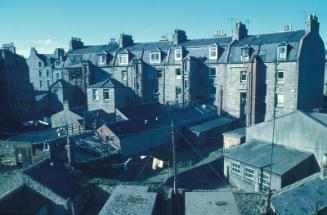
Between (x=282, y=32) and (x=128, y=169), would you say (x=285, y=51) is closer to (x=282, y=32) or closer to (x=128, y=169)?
(x=282, y=32)

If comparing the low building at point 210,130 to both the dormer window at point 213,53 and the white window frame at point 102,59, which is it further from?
the white window frame at point 102,59

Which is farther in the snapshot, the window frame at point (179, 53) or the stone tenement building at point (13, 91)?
the stone tenement building at point (13, 91)

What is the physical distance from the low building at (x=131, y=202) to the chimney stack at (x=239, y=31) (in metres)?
31.8

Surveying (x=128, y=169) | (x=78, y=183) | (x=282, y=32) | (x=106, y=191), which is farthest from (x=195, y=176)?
(x=282, y=32)

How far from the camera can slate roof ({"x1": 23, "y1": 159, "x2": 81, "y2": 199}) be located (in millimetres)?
20781

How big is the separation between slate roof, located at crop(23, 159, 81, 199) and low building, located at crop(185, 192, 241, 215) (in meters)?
8.94

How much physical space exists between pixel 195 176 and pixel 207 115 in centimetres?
1737

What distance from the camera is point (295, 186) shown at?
20.5m

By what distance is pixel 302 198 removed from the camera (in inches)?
749

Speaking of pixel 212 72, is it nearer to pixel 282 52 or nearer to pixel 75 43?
pixel 282 52

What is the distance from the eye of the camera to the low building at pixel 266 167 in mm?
23406

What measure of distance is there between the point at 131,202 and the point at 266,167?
12.3 meters

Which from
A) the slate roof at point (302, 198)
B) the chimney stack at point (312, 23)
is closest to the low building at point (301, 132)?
the slate roof at point (302, 198)

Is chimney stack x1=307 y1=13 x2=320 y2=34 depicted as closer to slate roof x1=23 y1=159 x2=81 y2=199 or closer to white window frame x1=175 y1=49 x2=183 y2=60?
white window frame x1=175 y1=49 x2=183 y2=60
